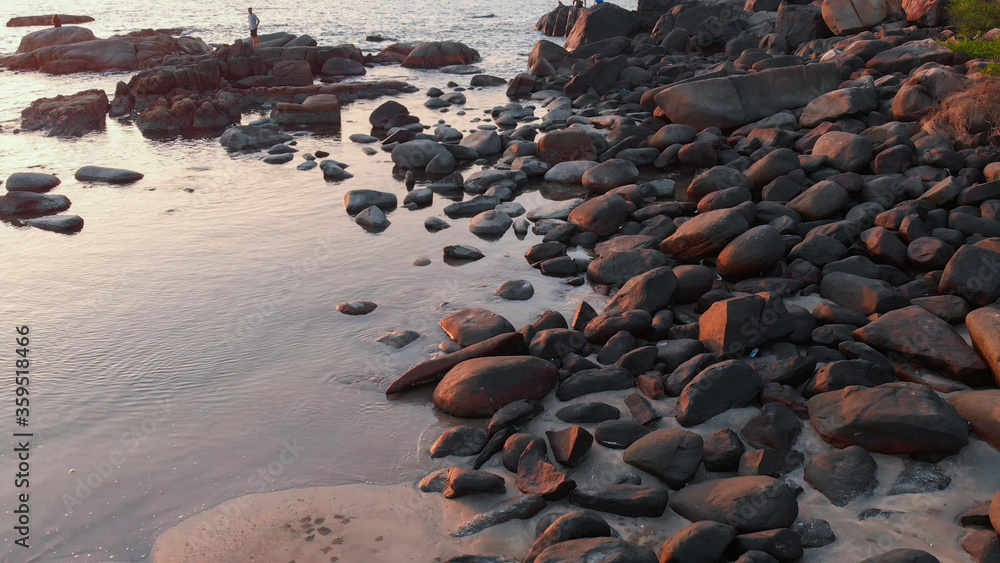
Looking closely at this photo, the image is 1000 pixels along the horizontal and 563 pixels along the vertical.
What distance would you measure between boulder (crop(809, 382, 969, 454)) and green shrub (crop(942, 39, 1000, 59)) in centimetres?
911

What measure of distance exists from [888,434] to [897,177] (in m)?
4.51

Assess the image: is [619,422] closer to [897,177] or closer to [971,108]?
[897,177]

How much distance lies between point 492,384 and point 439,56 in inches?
763

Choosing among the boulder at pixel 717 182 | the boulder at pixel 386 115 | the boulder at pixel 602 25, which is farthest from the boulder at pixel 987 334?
the boulder at pixel 602 25

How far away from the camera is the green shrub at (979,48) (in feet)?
35.4

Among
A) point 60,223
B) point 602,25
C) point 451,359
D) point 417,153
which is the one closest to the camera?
point 451,359

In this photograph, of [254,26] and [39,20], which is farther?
[39,20]

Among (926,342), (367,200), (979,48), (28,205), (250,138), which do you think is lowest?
(28,205)

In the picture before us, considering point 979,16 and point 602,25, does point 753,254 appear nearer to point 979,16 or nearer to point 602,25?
point 979,16

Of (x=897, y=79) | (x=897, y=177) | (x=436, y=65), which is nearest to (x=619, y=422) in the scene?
(x=897, y=177)

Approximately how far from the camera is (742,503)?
3.56 meters

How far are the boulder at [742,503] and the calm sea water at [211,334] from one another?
1560 mm

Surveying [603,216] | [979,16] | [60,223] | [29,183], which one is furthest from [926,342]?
[979,16]

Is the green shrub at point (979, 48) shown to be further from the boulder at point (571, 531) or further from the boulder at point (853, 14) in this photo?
the boulder at point (571, 531)
